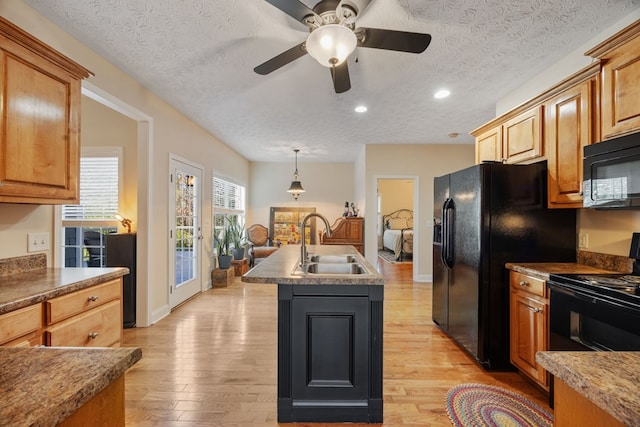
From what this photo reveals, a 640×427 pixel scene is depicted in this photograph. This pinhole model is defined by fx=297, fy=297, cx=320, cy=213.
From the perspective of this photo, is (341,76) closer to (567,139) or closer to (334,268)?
(334,268)

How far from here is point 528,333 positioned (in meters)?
2.12

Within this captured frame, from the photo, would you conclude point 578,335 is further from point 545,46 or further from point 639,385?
point 545,46

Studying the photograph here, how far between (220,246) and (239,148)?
2016 mm

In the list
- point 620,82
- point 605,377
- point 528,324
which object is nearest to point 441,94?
point 620,82

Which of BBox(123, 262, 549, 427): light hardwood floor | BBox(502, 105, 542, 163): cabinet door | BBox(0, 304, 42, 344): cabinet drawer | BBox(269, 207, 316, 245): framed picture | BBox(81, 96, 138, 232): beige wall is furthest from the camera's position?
BBox(269, 207, 316, 245): framed picture

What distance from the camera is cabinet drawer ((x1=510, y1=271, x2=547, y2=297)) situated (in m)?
1.99

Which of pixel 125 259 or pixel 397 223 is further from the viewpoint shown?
pixel 397 223

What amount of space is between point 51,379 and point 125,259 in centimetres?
304

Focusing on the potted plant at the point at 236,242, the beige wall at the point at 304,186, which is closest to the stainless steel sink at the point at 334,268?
the potted plant at the point at 236,242

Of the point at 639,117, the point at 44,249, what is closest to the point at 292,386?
the point at 44,249

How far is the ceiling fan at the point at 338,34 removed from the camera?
159cm

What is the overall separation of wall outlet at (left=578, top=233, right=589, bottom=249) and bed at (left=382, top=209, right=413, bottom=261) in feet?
17.7

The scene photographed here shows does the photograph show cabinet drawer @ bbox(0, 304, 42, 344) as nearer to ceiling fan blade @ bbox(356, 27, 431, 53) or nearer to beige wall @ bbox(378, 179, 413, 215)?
ceiling fan blade @ bbox(356, 27, 431, 53)

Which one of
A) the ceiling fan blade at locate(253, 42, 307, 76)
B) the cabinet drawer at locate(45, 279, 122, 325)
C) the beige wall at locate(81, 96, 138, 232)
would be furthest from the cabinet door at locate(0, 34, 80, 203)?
the beige wall at locate(81, 96, 138, 232)
